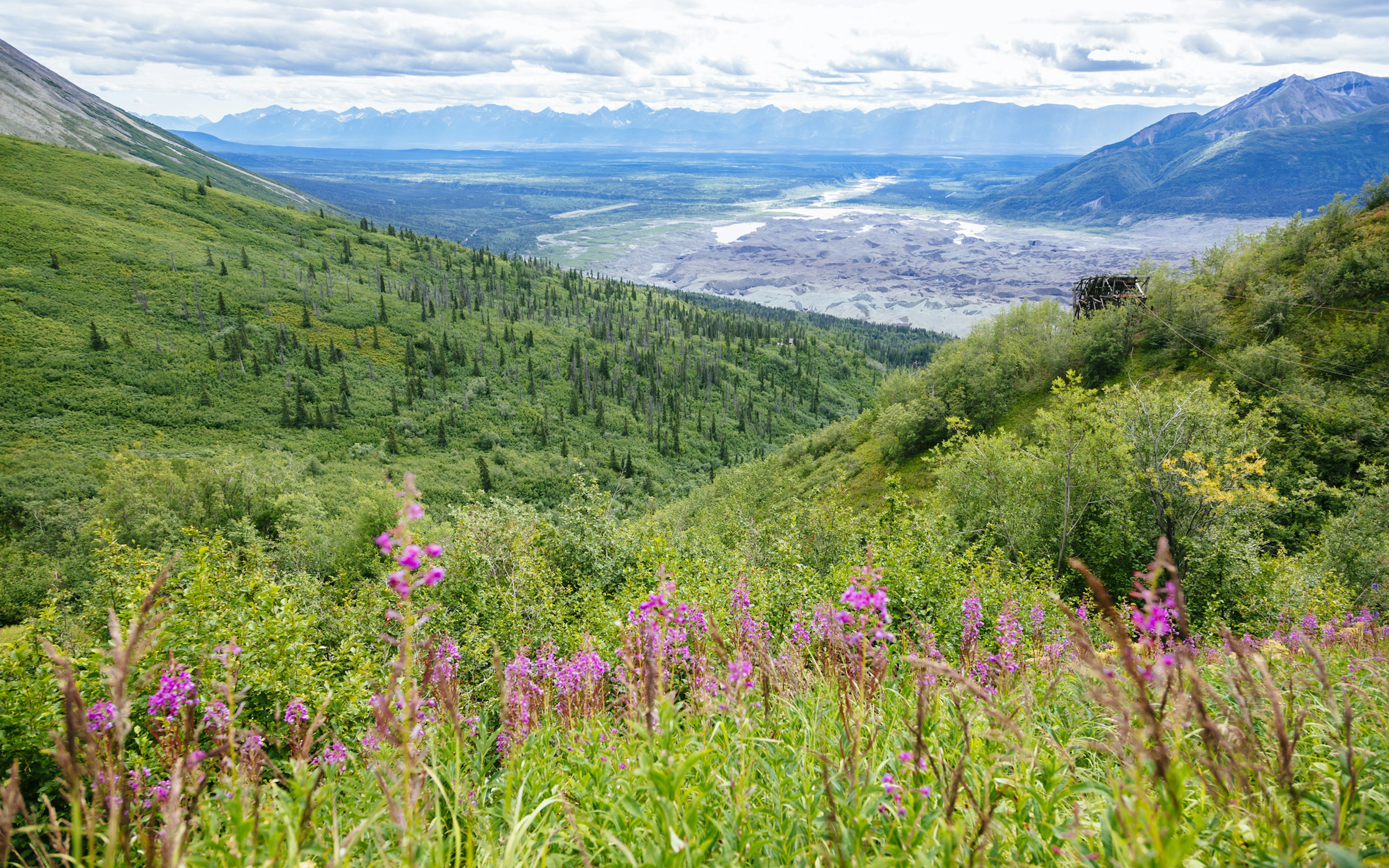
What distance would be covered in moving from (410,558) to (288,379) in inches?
5074

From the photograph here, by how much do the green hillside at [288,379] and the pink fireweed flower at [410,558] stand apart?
163ft

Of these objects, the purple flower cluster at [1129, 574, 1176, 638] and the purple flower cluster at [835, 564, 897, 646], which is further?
the purple flower cluster at [835, 564, 897, 646]

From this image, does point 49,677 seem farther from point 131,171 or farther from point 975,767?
point 131,171

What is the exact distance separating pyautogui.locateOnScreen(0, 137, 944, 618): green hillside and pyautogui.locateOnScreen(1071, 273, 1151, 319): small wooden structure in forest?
62.4 meters

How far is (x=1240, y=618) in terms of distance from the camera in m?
20.0

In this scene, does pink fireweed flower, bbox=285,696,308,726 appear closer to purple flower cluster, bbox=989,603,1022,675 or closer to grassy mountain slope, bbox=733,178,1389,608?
purple flower cluster, bbox=989,603,1022,675

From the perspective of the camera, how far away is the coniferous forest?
2.92 m

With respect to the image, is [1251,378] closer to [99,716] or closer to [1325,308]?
[1325,308]

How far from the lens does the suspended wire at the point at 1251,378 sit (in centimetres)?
3198

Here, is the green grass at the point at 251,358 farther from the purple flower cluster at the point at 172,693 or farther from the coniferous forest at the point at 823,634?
the purple flower cluster at the point at 172,693

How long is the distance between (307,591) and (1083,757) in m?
30.5

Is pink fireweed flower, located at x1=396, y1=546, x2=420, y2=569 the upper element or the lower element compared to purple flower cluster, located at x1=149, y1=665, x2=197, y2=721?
upper

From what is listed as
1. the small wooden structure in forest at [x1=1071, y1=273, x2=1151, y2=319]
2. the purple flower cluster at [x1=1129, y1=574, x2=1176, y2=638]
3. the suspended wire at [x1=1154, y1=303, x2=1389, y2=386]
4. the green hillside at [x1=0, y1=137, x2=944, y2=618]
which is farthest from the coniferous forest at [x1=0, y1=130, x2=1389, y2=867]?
the green hillside at [x1=0, y1=137, x2=944, y2=618]

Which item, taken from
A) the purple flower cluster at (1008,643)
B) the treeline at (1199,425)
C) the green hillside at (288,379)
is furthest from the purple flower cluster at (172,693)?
the green hillside at (288,379)
